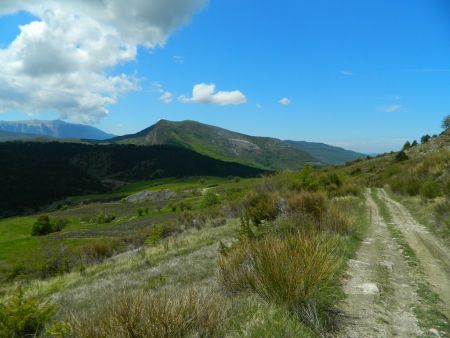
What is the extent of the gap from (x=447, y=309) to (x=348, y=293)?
4.63ft

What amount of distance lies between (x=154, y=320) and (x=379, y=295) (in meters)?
3.88

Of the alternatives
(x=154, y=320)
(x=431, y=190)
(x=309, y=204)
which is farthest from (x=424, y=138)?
(x=154, y=320)

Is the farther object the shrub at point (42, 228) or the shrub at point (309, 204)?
the shrub at point (42, 228)

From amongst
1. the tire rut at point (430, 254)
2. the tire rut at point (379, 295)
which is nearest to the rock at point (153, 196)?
the tire rut at point (430, 254)

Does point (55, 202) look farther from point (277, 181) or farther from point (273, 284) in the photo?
point (273, 284)

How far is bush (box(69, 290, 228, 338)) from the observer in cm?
422

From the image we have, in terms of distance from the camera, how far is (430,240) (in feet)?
36.4

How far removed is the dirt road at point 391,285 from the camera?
5160 millimetres

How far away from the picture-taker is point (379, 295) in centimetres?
639

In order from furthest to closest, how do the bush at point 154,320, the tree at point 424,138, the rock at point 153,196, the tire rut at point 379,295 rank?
the rock at point 153,196, the tree at point 424,138, the tire rut at point 379,295, the bush at point 154,320

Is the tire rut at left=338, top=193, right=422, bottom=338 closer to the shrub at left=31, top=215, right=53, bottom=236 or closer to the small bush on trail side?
the small bush on trail side

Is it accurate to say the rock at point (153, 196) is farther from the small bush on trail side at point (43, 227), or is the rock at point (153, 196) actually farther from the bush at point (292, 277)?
the bush at point (292, 277)

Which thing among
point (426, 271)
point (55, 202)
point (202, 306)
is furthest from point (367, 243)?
point (55, 202)

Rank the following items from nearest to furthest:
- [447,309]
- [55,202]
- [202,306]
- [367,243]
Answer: [202,306] → [447,309] → [367,243] → [55,202]
